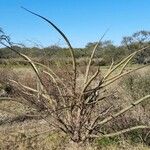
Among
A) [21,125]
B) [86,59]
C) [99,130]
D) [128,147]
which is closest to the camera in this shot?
[128,147]

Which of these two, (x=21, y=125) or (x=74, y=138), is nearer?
(x=74, y=138)

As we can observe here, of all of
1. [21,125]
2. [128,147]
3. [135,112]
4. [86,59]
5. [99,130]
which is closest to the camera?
[128,147]

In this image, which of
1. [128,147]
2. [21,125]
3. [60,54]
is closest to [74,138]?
[128,147]

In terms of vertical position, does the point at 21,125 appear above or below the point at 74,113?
below

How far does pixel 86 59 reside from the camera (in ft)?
48.9

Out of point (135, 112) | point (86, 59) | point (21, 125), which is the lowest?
point (21, 125)

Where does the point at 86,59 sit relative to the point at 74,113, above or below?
above

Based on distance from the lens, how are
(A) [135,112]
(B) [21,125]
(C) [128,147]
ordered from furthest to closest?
(B) [21,125] < (A) [135,112] < (C) [128,147]

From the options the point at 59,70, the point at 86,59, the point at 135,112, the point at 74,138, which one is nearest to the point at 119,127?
the point at 135,112

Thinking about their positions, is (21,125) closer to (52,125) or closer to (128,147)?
(52,125)

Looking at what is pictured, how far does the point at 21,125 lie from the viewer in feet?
40.8

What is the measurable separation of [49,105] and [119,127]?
1701mm

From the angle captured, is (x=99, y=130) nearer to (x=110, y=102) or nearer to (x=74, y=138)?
(x=74, y=138)

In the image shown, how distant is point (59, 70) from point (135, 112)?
9.17 ft
